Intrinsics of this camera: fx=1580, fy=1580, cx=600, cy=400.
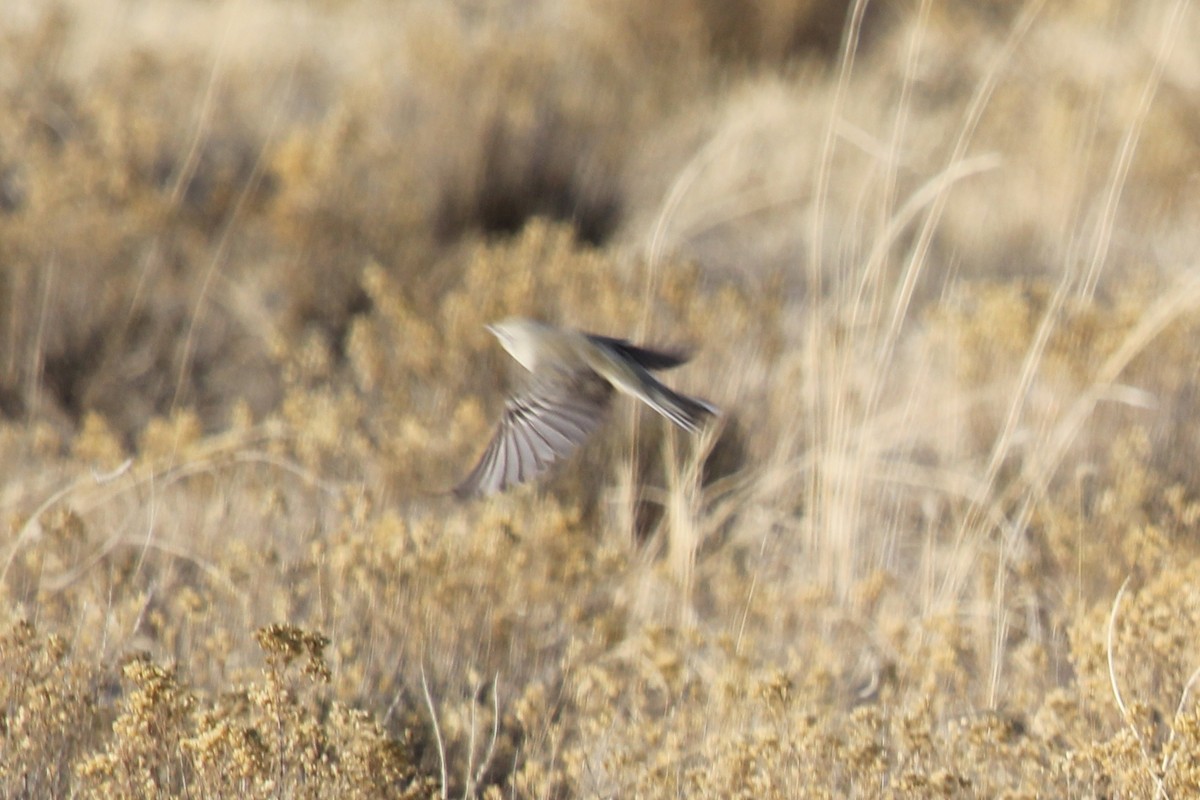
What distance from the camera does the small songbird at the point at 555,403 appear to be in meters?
3.23

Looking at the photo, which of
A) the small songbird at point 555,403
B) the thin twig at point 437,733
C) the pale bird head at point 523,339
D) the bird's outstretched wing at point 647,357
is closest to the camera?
the thin twig at point 437,733

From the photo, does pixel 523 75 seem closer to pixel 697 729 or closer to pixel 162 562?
pixel 162 562

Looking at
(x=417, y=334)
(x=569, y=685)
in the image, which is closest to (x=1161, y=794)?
(x=569, y=685)

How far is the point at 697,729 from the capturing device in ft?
11.1

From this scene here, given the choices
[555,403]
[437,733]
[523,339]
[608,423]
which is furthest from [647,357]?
[608,423]

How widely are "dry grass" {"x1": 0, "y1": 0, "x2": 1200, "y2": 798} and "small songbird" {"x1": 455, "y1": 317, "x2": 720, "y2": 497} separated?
0.49 m

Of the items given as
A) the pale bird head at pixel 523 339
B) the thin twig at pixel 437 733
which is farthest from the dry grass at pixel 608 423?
the pale bird head at pixel 523 339

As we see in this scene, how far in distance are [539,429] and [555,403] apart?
66mm

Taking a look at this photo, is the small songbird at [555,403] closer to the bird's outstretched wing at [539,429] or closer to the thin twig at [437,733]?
the bird's outstretched wing at [539,429]

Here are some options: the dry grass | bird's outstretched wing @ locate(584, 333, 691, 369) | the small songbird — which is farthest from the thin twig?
bird's outstretched wing @ locate(584, 333, 691, 369)

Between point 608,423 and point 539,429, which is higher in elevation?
point 539,429

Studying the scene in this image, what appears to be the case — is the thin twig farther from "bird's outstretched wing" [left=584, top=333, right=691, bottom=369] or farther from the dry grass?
"bird's outstretched wing" [left=584, top=333, right=691, bottom=369]

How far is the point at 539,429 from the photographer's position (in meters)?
3.29

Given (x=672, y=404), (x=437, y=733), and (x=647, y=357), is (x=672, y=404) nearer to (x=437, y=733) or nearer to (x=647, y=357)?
(x=647, y=357)
